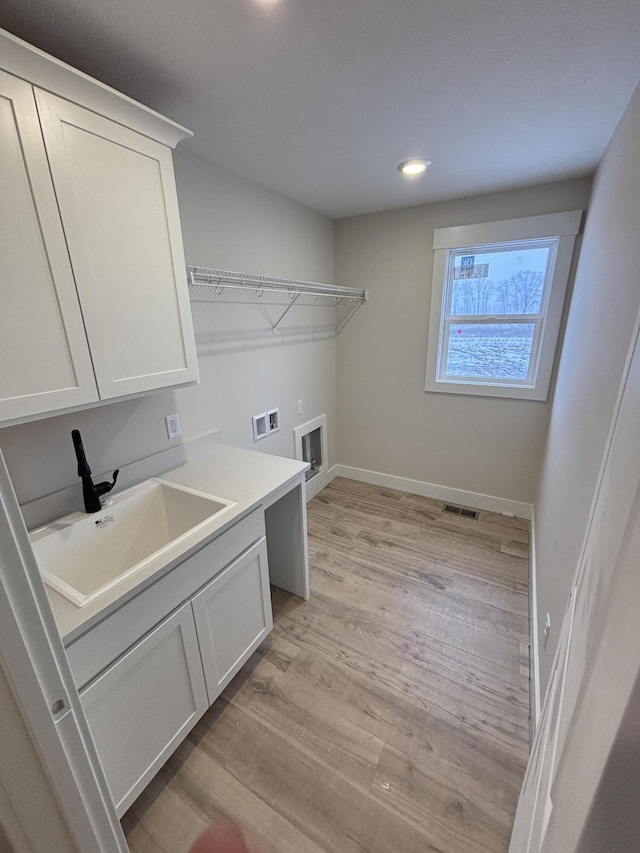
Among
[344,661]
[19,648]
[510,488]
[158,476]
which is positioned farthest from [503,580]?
[19,648]

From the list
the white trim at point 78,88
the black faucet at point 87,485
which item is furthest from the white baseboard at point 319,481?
the white trim at point 78,88

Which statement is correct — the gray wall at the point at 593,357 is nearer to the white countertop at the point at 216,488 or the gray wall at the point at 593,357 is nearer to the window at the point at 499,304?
the window at the point at 499,304

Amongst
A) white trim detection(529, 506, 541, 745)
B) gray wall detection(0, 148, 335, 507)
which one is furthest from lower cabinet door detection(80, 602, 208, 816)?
white trim detection(529, 506, 541, 745)

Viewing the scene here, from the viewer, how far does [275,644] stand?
5.77ft

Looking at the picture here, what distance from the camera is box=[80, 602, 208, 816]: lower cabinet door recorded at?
99 centimetres

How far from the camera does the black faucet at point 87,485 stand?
1283 millimetres

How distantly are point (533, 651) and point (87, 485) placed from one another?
2.15m

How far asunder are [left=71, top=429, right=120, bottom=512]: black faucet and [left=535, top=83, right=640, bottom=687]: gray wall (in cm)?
173

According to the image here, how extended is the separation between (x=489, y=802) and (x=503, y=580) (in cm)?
118

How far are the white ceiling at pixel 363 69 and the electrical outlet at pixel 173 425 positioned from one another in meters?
1.28

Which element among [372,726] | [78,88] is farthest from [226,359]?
[372,726]

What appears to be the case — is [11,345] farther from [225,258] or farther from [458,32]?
[458,32]

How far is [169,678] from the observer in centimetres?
117

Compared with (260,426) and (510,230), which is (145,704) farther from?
(510,230)
